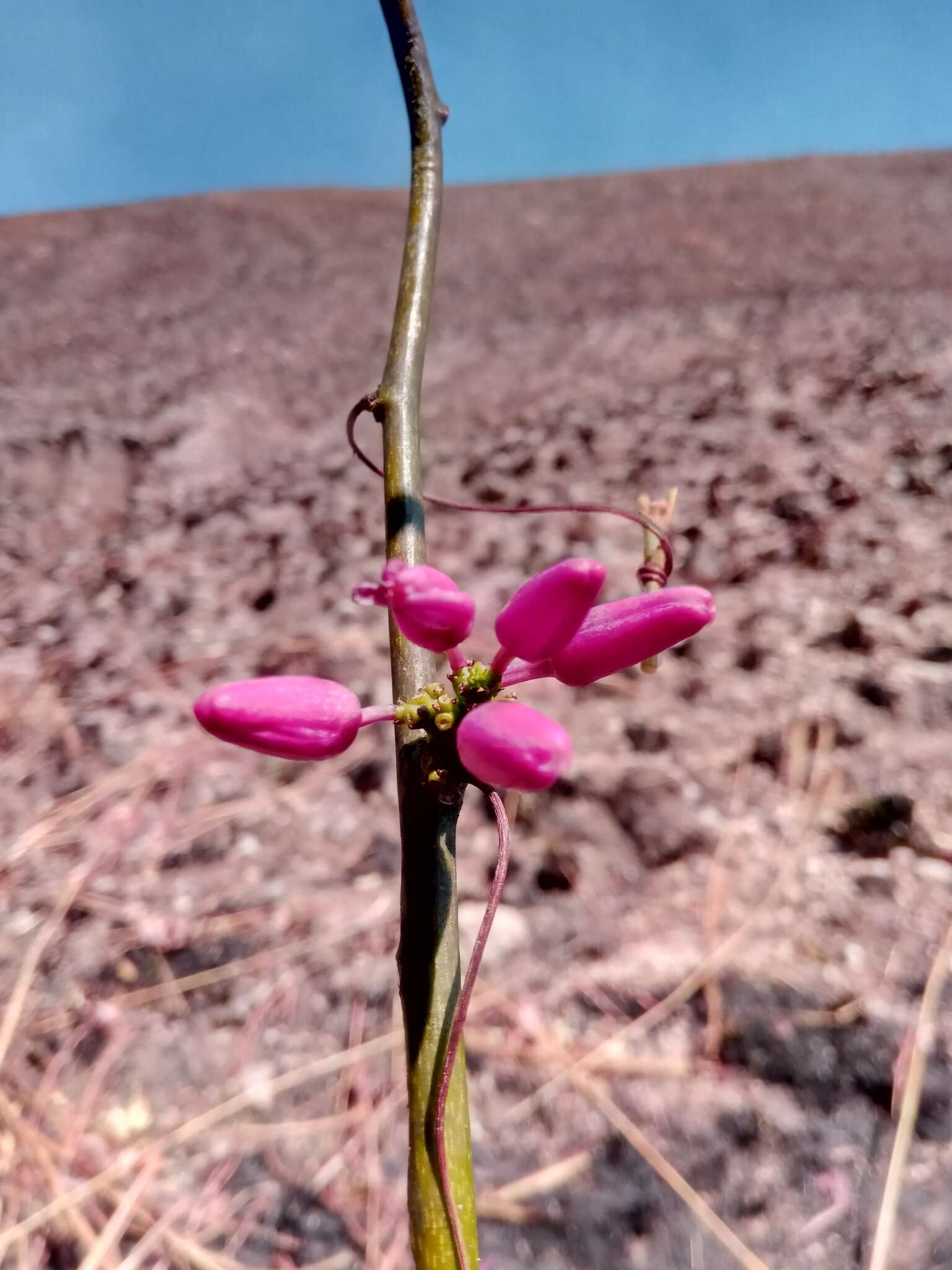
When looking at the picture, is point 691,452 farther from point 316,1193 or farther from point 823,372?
point 316,1193

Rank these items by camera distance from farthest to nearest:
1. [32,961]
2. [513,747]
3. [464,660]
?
[32,961], [464,660], [513,747]

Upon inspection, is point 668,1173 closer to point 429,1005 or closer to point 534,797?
point 534,797

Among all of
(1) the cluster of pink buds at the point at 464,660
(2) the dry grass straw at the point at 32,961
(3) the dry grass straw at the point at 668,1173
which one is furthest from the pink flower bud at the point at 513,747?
(2) the dry grass straw at the point at 32,961

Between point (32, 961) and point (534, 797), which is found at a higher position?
point (534, 797)

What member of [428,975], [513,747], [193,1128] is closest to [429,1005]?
[428,975]

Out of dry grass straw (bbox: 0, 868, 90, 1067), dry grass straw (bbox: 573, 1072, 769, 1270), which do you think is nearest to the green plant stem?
dry grass straw (bbox: 573, 1072, 769, 1270)

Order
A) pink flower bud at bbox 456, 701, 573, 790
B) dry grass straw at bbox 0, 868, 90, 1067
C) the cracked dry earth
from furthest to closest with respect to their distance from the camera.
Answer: dry grass straw at bbox 0, 868, 90, 1067 → the cracked dry earth → pink flower bud at bbox 456, 701, 573, 790

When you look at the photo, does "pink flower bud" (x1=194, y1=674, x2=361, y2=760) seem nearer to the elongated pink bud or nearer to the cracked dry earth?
the elongated pink bud
